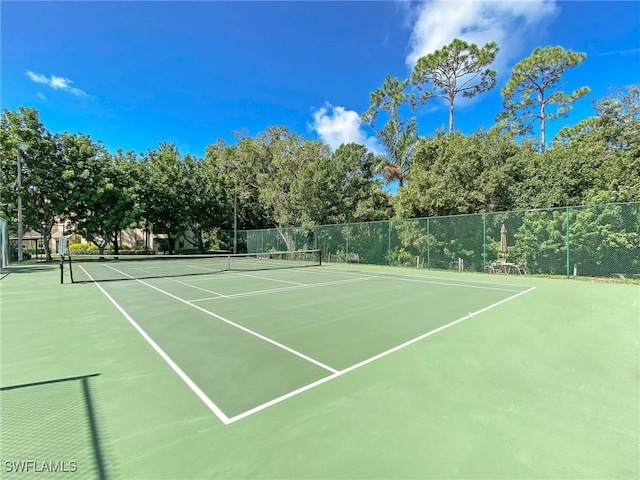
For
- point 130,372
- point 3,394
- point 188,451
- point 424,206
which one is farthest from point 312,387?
point 424,206

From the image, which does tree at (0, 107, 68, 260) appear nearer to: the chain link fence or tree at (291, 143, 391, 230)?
tree at (291, 143, 391, 230)

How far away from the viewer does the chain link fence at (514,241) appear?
1074cm

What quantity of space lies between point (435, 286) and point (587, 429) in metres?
7.80

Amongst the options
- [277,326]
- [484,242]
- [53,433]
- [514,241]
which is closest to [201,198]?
[484,242]

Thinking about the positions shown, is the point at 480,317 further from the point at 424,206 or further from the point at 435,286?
the point at 424,206

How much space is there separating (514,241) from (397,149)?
12.2 m

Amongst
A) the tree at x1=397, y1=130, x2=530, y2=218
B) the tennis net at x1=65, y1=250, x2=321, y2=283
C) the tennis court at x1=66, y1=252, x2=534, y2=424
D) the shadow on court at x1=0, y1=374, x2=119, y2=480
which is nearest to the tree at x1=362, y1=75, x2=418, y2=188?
the tree at x1=397, y1=130, x2=530, y2=218

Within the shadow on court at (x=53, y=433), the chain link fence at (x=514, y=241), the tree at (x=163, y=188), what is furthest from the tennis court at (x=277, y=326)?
the tree at (x=163, y=188)

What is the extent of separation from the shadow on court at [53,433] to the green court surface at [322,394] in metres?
0.01

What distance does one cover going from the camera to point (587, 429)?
2.39 meters

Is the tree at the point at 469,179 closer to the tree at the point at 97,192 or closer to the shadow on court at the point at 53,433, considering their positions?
the shadow on court at the point at 53,433

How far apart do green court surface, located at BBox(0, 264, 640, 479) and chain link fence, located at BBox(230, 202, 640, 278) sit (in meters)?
6.14

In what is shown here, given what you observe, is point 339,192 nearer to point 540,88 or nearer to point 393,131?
point 393,131

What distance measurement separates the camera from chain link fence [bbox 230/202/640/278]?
35.2ft
